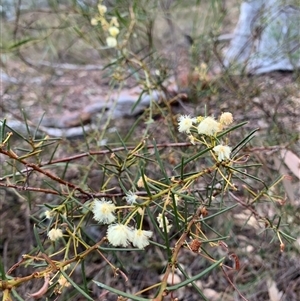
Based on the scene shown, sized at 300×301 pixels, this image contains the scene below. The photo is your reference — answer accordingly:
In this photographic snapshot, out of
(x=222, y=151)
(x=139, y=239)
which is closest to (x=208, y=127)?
(x=222, y=151)

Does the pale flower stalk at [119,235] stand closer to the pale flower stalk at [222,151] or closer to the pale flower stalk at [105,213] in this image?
the pale flower stalk at [105,213]

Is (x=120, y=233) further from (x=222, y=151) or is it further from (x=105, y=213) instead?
(x=222, y=151)

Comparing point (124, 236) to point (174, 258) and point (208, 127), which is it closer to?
point (174, 258)

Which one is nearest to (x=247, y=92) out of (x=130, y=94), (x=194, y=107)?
(x=194, y=107)

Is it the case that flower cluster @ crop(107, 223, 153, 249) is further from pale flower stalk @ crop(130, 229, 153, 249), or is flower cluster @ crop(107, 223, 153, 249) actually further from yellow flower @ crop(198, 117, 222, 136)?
yellow flower @ crop(198, 117, 222, 136)

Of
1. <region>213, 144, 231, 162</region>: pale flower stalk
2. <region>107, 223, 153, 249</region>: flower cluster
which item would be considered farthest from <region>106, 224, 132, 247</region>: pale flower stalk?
<region>213, 144, 231, 162</region>: pale flower stalk

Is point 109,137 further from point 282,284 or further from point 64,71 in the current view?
point 64,71

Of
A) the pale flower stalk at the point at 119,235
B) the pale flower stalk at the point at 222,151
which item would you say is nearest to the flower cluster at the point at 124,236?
the pale flower stalk at the point at 119,235

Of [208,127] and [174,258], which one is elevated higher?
[208,127]
